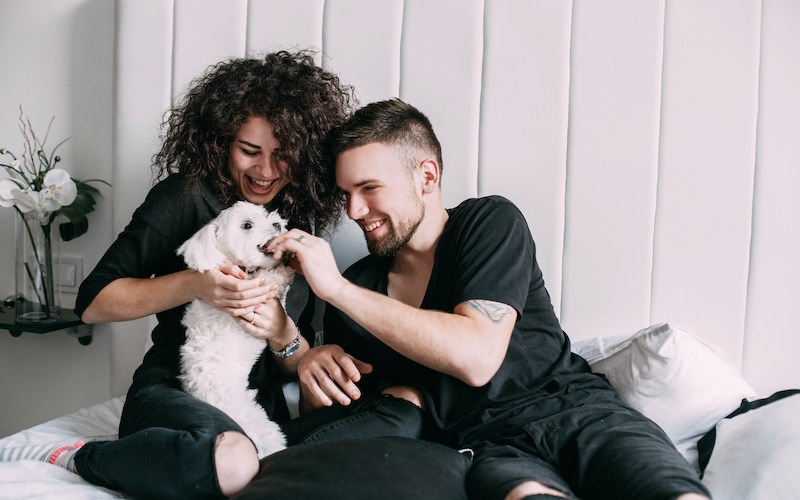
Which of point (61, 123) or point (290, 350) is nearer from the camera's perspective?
point (290, 350)

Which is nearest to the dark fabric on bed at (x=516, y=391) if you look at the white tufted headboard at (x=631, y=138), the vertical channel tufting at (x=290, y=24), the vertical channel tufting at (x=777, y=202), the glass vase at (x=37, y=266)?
the white tufted headboard at (x=631, y=138)

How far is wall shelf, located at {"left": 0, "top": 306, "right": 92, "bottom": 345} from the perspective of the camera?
7.51 feet

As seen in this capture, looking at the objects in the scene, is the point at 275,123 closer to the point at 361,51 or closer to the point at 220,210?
the point at 220,210

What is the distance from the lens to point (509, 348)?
1.55m

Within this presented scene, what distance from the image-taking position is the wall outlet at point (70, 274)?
2.53 meters

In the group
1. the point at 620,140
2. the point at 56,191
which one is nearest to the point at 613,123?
the point at 620,140

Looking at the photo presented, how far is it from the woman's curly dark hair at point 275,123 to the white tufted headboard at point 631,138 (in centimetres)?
32

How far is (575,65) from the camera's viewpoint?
1942 mm

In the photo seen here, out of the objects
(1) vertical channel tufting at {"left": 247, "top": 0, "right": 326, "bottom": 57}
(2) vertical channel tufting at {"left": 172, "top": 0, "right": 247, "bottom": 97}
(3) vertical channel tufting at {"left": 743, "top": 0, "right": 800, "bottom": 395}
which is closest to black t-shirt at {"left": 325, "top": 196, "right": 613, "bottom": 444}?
(3) vertical channel tufting at {"left": 743, "top": 0, "right": 800, "bottom": 395}

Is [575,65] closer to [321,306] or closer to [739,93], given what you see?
[739,93]

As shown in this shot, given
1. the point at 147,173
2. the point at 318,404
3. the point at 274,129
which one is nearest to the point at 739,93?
the point at 274,129

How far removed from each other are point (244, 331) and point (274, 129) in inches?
23.2

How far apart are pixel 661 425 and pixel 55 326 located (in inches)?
83.4

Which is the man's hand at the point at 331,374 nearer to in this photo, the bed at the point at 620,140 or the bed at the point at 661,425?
the bed at the point at 661,425
